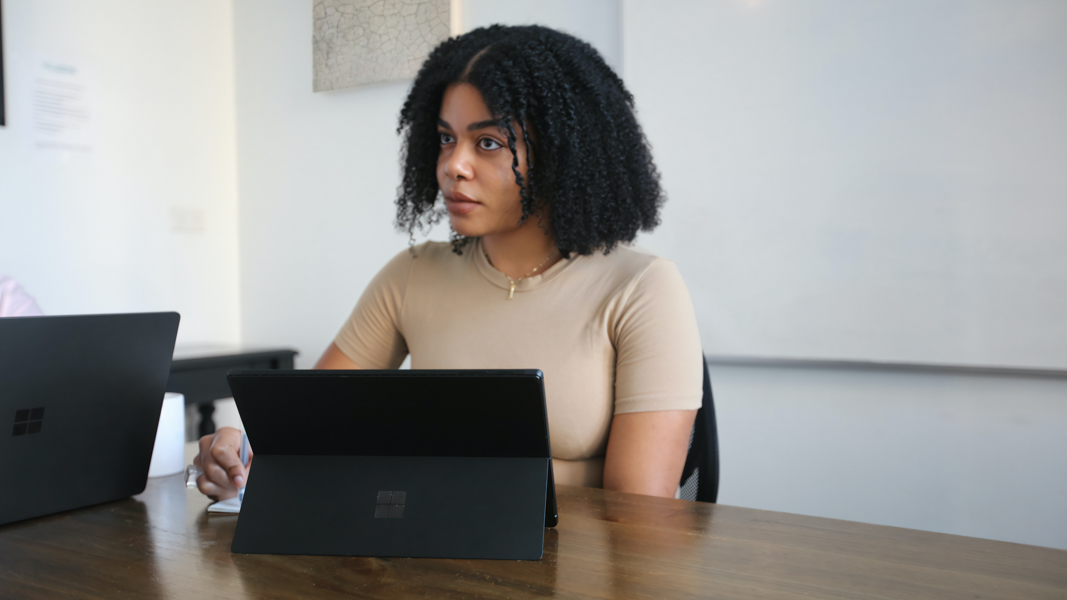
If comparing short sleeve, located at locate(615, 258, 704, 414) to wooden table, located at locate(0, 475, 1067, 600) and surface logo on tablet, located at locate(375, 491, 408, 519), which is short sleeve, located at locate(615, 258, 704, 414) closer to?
wooden table, located at locate(0, 475, 1067, 600)

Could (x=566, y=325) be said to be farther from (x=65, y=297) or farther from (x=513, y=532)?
(x=65, y=297)

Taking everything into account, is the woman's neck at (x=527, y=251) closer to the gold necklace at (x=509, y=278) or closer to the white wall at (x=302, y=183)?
the gold necklace at (x=509, y=278)

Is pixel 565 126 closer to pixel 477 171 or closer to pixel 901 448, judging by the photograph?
pixel 477 171

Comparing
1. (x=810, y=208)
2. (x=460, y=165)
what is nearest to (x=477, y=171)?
(x=460, y=165)

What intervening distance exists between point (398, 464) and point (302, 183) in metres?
2.20

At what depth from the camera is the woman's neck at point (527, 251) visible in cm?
129

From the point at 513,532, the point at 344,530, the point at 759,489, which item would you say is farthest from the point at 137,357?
the point at 759,489

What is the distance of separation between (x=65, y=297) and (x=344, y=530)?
2.01 m

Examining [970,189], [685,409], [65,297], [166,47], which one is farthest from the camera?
[166,47]

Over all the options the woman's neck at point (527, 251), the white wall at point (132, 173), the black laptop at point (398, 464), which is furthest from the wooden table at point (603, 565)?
the white wall at point (132, 173)

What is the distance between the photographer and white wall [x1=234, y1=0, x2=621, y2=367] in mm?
2551

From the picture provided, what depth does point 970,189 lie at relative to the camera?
5.43 ft

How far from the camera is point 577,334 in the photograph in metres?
1.18

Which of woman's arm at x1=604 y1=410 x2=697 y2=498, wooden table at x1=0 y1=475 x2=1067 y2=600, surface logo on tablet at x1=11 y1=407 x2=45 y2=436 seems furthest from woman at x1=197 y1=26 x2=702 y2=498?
surface logo on tablet at x1=11 y1=407 x2=45 y2=436
